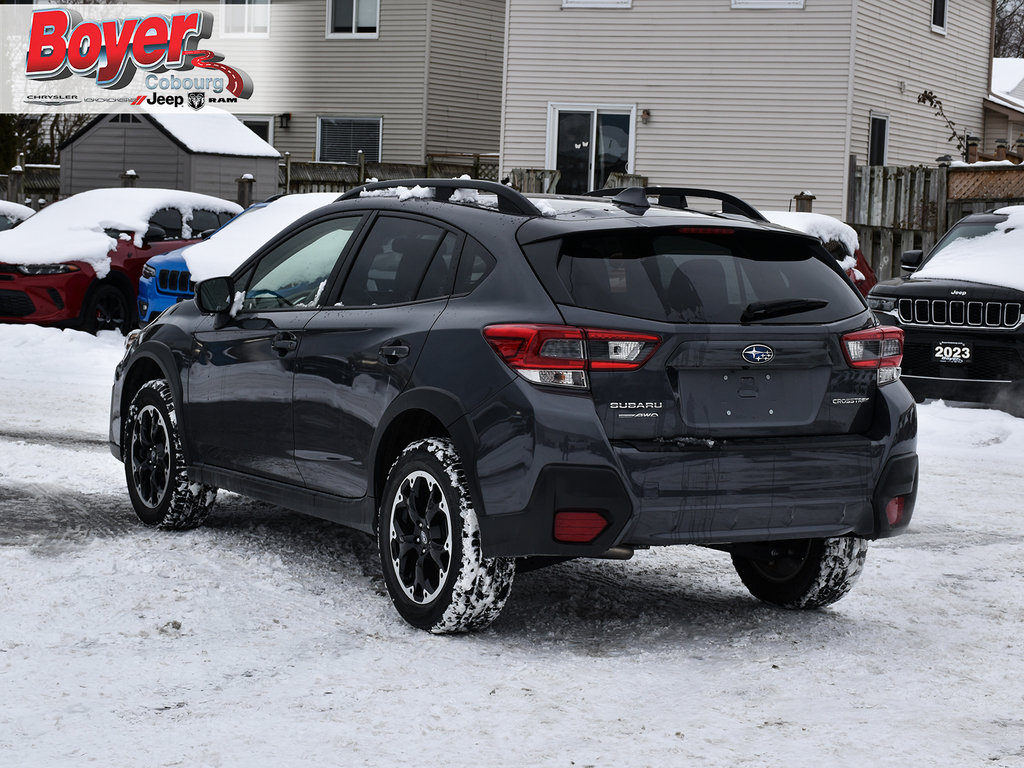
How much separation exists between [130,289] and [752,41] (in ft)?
43.3

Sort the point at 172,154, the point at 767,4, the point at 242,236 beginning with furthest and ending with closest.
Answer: the point at 172,154
the point at 767,4
the point at 242,236

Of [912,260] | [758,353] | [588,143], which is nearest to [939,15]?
[588,143]

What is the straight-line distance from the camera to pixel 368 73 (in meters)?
32.4

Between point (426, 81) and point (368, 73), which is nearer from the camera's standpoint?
point (426, 81)

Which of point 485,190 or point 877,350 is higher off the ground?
point 485,190

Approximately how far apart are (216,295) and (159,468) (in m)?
1.03

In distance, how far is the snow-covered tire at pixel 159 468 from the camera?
23.9 feet

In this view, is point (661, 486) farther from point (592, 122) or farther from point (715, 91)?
point (592, 122)

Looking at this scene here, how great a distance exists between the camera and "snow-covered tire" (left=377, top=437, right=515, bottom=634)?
5398 mm

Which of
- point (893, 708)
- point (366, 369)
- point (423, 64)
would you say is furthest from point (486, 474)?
point (423, 64)

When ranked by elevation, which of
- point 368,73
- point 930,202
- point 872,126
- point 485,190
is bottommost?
point 485,190

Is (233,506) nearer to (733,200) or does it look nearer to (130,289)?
(733,200)

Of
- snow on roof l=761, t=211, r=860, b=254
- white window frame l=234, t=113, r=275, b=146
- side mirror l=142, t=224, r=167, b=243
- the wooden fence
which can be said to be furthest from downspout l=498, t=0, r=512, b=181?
snow on roof l=761, t=211, r=860, b=254

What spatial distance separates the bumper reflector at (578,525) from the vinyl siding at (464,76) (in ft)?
90.9
